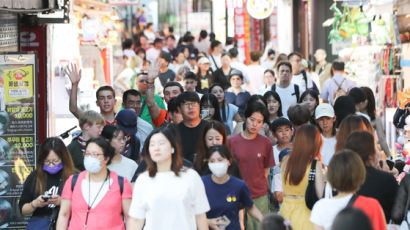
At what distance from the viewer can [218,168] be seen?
23.6 ft

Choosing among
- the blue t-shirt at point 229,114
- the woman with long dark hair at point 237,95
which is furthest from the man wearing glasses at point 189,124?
the woman with long dark hair at point 237,95

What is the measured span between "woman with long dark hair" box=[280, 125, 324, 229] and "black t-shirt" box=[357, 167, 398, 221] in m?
0.60

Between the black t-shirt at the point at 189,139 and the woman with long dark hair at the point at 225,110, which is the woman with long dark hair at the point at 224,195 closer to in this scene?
the black t-shirt at the point at 189,139

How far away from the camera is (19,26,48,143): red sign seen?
41.3 ft

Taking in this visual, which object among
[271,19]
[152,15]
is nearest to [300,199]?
[271,19]

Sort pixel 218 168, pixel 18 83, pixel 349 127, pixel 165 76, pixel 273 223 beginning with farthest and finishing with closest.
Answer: pixel 165 76 → pixel 18 83 → pixel 349 127 → pixel 218 168 → pixel 273 223

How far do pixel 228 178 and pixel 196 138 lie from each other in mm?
1751

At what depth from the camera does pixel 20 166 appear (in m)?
9.80

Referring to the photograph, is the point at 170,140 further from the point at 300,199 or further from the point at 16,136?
the point at 16,136

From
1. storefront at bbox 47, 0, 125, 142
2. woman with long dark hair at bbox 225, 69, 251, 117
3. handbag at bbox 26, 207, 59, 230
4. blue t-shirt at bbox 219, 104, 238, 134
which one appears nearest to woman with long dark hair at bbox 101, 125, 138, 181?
handbag at bbox 26, 207, 59, 230

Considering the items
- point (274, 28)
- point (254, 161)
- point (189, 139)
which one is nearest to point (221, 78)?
point (189, 139)

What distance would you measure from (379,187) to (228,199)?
1233 mm

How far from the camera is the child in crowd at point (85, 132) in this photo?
8617 millimetres

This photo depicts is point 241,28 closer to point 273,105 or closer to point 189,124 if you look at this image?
point 273,105
